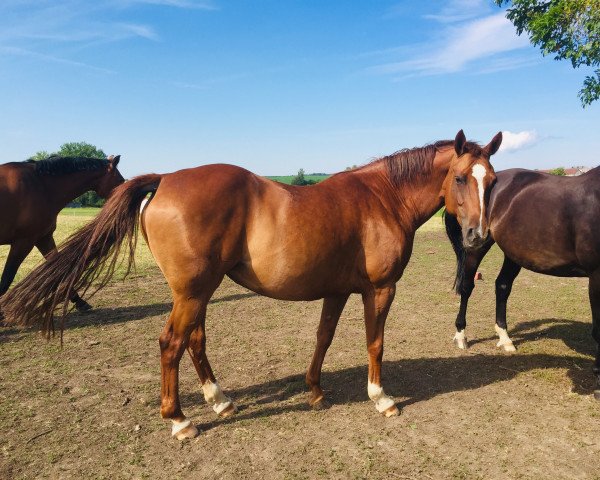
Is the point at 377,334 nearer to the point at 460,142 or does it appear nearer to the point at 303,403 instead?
the point at 303,403

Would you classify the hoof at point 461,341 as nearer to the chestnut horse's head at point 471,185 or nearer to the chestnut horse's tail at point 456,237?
the chestnut horse's tail at point 456,237

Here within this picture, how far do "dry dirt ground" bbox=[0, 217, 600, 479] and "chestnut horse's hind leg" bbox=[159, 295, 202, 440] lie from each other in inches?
5.2

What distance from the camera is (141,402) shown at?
13.1ft

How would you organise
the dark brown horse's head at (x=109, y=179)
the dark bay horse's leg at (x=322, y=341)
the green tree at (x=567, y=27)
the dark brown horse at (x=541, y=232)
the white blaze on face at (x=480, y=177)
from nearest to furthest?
the white blaze on face at (x=480, y=177)
the dark bay horse's leg at (x=322, y=341)
the dark brown horse at (x=541, y=232)
the dark brown horse's head at (x=109, y=179)
the green tree at (x=567, y=27)

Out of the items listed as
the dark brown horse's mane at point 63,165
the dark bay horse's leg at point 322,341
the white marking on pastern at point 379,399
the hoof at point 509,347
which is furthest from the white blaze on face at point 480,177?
the dark brown horse's mane at point 63,165

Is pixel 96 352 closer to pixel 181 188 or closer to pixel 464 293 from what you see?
pixel 181 188

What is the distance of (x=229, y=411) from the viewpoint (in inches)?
149

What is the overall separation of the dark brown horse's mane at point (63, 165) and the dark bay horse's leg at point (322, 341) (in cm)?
527

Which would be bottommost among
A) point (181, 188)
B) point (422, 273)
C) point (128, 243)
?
point (422, 273)

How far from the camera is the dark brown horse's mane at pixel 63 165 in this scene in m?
6.67

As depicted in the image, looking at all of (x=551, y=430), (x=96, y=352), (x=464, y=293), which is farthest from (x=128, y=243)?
(x=464, y=293)

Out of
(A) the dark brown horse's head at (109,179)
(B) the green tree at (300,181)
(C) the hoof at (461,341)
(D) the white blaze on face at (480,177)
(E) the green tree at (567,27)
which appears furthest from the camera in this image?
(B) the green tree at (300,181)

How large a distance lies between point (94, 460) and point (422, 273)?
8713 mm

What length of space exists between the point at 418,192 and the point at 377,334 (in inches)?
54.2
